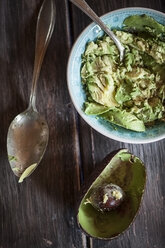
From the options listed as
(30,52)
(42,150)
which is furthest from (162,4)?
(42,150)

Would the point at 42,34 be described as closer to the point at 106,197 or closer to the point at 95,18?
the point at 95,18

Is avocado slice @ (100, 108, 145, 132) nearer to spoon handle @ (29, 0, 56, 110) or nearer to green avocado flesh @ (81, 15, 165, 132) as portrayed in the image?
green avocado flesh @ (81, 15, 165, 132)

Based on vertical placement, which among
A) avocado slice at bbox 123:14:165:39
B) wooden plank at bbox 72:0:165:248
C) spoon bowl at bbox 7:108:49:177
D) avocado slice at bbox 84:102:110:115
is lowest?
wooden plank at bbox 72:0:165:248

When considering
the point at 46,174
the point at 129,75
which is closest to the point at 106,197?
the point at 46,174

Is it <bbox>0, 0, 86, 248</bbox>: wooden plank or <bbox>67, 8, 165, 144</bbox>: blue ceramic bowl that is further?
<bbox>0, 0, 86, 248</bbox>: wooden plank

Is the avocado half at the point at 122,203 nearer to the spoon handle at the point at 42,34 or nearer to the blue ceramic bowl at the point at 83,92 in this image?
the blue ceramic bowl at the point at 83,92

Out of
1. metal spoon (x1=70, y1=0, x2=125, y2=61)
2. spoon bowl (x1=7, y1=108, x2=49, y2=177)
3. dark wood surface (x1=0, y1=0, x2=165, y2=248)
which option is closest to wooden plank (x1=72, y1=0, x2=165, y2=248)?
dark wood surface (x1=0, y1=0, x2=165, y2=248)

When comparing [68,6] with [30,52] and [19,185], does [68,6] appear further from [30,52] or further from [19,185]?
[19,185]
